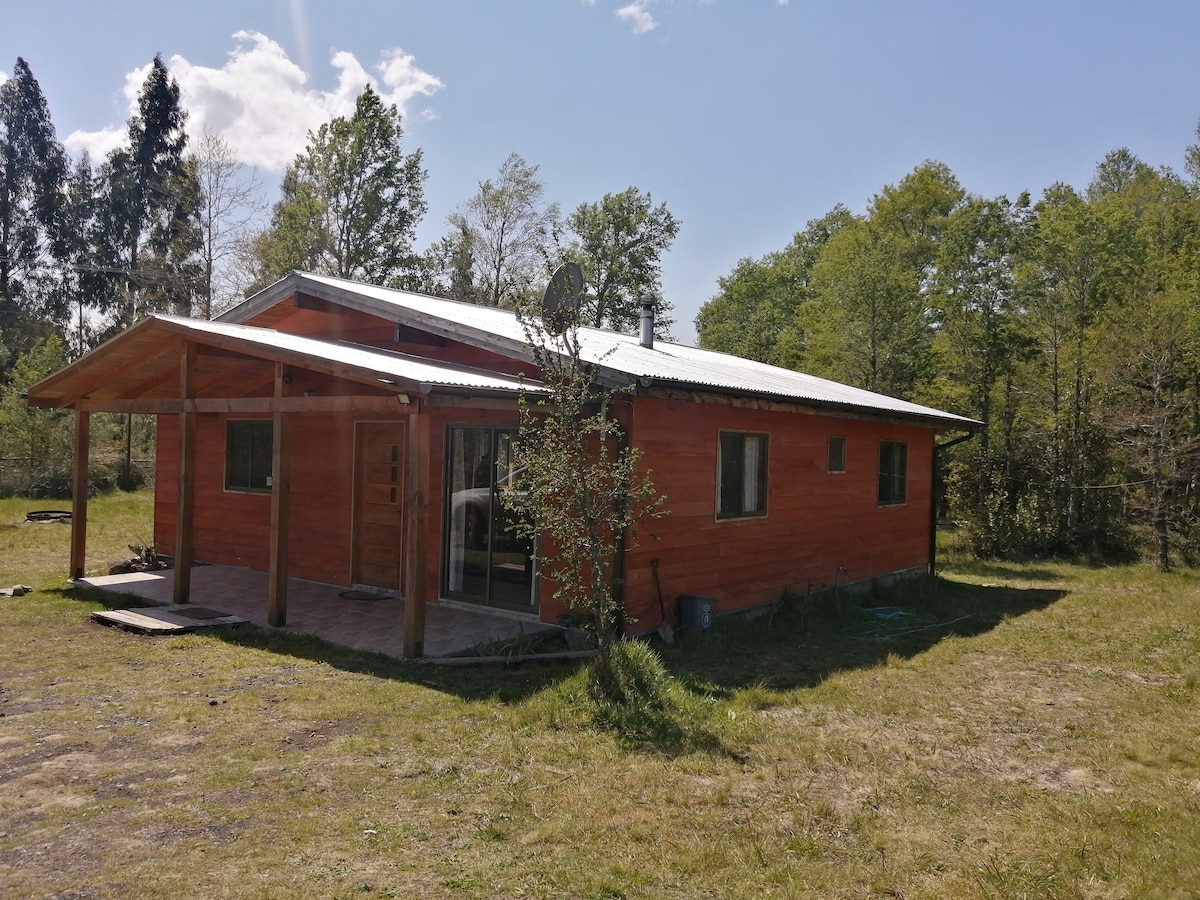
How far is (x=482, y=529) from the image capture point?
856 centimetres

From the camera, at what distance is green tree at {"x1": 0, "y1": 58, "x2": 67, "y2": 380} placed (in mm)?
37438

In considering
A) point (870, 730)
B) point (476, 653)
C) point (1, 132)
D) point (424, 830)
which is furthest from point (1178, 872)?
point (1, 132)

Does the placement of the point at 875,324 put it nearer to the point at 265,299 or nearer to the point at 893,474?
the point at 893,474

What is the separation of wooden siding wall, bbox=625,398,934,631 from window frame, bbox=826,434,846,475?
3.1 inches

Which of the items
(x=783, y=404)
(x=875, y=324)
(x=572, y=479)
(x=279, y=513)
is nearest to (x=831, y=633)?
(x=783, y=404)

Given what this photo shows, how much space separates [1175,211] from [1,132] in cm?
4598

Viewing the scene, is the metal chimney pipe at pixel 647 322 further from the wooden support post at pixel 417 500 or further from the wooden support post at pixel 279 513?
the wooden support post at pixel 417 500

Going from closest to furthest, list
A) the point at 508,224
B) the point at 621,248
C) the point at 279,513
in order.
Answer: the point at 279,513 → the point at 508,224 → the point at 621,248

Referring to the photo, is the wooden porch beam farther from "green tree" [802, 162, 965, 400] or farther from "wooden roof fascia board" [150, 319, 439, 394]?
"green tree" [802, 162, 965, 400]

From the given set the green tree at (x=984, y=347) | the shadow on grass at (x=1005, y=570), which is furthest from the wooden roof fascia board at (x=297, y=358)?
the green tree at (x=984, y=347)

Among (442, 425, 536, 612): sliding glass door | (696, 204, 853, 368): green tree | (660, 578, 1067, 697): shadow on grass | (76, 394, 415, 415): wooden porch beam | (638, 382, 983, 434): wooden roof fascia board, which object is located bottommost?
(660, 578, 1067, 697): shadow on grass

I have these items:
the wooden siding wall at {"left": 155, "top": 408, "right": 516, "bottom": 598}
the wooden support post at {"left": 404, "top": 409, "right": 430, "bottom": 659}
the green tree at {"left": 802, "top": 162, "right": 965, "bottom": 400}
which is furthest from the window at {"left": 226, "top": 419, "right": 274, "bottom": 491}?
the green tree at {"left": 802, "top": 162, "right": 965, "bottom": 400}

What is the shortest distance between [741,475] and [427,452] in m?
3.73

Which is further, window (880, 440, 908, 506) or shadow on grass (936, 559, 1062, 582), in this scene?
shadow on grass (936, 559, 1062, 582)
